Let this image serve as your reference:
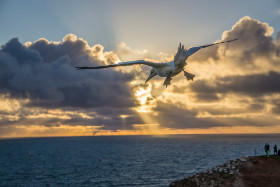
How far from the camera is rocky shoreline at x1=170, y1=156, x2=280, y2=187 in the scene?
38750mm

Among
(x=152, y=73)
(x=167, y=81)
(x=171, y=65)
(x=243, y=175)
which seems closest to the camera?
(x=171, y=65)

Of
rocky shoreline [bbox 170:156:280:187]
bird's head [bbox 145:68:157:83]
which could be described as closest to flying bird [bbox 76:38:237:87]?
bird's head [bbox 145:68:157:83]

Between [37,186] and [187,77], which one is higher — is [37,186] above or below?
below

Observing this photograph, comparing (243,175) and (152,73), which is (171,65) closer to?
(152,73)

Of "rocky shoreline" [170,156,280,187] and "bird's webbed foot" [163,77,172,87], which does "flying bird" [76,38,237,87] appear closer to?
"bird's webbed foot" [163,77,172,87]

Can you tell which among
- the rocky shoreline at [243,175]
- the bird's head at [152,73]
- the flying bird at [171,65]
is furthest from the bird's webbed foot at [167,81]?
the rocky shoreline at [243,175]

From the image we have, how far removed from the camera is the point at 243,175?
41.3 m

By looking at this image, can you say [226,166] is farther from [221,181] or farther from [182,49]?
[182,49]

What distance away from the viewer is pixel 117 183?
56.3 metres

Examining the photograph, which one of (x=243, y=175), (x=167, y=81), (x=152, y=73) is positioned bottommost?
(x=243, y=175)

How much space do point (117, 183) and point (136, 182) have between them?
14.6 feet

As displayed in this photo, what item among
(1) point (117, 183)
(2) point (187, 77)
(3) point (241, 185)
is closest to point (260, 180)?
(3) point (241, 185)

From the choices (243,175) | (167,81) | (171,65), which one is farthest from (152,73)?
(243,175)

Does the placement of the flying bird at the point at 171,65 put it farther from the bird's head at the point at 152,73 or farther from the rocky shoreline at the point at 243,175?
the rocky shoreline at the point at 243,175
